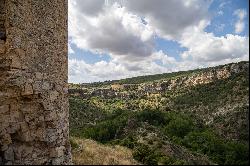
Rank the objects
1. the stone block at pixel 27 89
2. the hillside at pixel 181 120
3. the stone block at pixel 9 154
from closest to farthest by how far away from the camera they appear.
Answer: the hillside at pixel 181 120, the stone block at pixel 9 154, the stone block at pixel 27 89

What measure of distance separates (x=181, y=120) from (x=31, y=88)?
974 inches

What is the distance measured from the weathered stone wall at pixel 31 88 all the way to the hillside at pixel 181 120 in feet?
5.29

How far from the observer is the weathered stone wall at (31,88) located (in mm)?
6055

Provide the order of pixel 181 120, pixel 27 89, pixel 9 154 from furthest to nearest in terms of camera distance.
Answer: pixel 181 120, pixel 27 89, pixel 9 154

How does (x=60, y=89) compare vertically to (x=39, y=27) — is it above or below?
below

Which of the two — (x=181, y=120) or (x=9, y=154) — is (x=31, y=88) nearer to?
(x=9, y=154)

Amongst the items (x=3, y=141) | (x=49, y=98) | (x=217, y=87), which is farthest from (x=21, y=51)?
(x=217, y=87)

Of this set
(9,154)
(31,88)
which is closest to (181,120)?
(31,88)

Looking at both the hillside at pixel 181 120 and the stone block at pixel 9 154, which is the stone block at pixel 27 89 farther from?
the hillside at pixel 181 120

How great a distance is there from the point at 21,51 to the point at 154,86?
81691 mm

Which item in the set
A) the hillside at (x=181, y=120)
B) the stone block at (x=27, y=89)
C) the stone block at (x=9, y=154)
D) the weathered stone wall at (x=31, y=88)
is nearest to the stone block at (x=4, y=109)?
the weathered stone wall at (x=31, y=88)

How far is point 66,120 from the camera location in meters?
6.97

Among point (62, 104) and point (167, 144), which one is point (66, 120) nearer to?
point (62, 104)

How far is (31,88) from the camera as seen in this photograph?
6.29m
